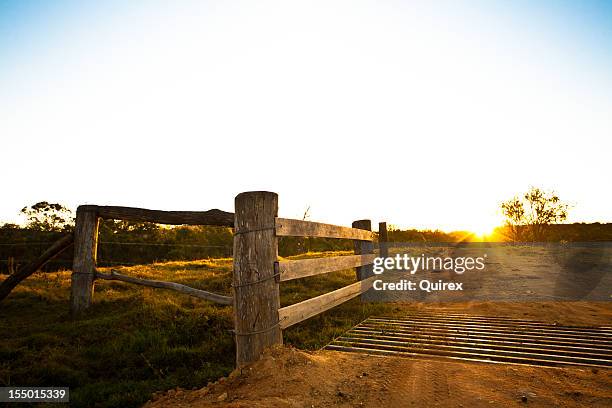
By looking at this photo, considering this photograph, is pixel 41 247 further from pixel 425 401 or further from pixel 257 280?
pixel 425 401

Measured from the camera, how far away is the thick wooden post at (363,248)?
7.35 m

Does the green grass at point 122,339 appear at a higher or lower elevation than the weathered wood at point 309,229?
lower

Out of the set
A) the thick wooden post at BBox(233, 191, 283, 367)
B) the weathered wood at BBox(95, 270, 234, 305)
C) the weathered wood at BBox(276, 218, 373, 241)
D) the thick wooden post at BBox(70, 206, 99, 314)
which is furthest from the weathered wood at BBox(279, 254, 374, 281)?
the thick wooden post at BBox(70, 206, 99, 314)

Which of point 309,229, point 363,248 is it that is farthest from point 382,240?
point 309,229

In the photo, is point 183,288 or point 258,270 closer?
point 258,270

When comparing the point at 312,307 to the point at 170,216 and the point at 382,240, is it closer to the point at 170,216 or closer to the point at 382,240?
the point at 170,216

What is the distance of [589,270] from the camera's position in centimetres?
1318

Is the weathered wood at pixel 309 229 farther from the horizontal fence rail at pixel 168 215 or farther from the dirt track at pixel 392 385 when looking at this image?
the dirt track at pixel 392 385

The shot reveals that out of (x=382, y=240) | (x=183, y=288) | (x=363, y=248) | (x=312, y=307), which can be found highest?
(x=382, y=240)

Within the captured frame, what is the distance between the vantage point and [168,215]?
5.38 metres

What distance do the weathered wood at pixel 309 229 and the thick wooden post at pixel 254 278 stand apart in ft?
0.66

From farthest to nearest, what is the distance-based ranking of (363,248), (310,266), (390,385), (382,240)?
(382,240)
(363,248)
(310,266)
(390,385)

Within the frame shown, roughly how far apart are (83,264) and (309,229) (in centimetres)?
383

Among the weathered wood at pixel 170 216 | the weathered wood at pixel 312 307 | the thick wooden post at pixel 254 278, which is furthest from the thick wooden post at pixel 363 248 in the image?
the thick wooden post at pixel 254 278
